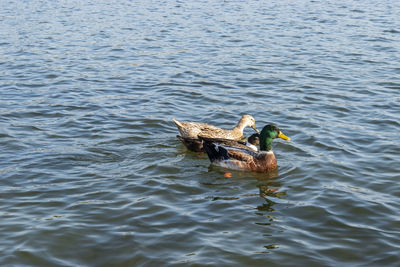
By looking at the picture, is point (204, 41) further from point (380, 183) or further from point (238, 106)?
point (380, 183)

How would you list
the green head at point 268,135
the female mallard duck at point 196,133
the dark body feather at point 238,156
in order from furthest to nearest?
the female mallard duck at point 196,133 → the green head at point 268,135 → the dark body feather at point 238,156

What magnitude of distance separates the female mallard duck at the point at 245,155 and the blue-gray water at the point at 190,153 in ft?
0.77

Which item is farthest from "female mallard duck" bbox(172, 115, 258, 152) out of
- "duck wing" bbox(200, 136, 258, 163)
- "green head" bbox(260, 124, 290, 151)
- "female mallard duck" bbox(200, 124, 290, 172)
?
"green head" bbox(260, 124, 290, 151)

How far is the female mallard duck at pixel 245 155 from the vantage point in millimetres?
11594

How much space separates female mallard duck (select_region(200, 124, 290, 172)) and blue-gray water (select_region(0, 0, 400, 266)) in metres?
0.23

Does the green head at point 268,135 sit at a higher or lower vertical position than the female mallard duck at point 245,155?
higher

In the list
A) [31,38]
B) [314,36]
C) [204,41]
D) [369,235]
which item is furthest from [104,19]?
[369,235]

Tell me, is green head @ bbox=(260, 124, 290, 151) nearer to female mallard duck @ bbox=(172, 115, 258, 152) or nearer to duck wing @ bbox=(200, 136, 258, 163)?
duck wing @ bbox=(200, 136, 258, 163)

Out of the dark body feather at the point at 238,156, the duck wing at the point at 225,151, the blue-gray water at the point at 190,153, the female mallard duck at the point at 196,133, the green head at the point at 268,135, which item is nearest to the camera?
the blue-gray water at the point at 190,153

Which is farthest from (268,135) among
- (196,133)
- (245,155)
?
(196,133)

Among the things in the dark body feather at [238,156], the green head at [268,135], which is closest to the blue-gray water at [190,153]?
the dark body feather at [238,156]

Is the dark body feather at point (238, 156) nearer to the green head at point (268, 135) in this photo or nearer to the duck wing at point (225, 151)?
the duck wing at point (225, 151)

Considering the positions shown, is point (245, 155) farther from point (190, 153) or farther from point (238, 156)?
point (190, 153)

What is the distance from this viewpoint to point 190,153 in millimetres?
12734
